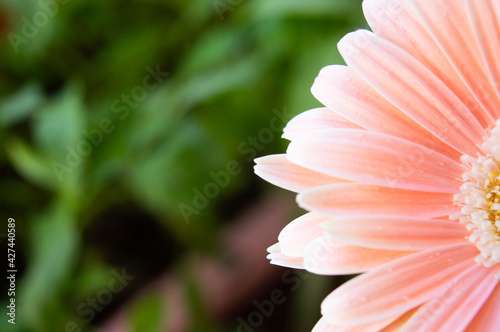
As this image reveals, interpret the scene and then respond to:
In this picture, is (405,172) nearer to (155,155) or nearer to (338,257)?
(338,257)

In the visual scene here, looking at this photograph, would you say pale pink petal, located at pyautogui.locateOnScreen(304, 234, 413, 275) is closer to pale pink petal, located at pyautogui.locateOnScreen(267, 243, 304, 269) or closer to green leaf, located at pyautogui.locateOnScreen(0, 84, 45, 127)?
pale pink petal, located at pyautogui.locateOnScreen(267, 243, 304, 269)

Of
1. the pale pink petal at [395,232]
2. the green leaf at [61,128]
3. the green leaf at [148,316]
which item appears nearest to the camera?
the pale pink petal at [395,232]

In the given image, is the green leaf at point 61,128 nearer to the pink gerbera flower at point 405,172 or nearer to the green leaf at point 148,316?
the green leaf at point 148,316

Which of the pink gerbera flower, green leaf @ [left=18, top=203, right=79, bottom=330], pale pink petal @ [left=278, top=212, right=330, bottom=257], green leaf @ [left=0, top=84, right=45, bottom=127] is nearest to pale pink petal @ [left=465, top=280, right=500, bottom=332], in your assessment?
the pink gerbera flower

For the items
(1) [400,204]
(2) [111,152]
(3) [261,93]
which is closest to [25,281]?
(2) [111,152]

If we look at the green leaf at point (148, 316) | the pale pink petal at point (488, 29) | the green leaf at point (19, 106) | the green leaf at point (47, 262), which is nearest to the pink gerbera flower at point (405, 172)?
the pale pink petal at point (488, 29)

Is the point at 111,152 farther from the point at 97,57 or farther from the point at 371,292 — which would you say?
the point at 371,292
